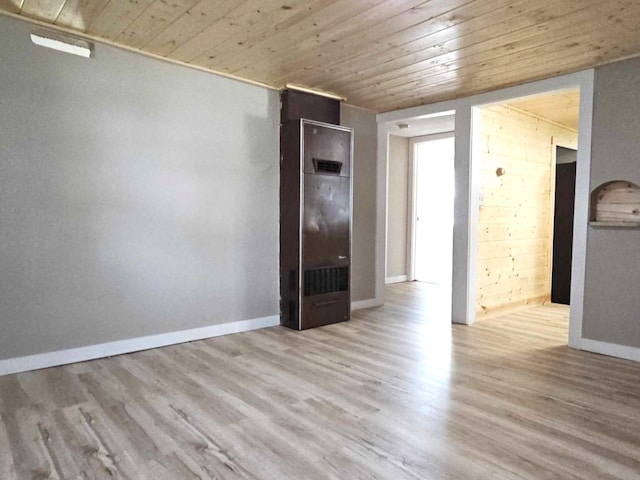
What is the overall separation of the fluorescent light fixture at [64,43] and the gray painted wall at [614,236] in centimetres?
388

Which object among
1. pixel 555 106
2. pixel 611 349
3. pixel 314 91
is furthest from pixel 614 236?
pixel 314 91

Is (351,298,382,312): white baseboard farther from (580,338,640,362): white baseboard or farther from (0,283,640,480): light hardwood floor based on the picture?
(580,338,640,362): white baseboard

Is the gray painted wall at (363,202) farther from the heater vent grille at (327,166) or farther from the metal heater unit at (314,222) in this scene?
the heater vent grille at (327,166)

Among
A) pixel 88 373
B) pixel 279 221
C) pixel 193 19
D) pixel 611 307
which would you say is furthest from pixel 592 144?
pixel 88 373

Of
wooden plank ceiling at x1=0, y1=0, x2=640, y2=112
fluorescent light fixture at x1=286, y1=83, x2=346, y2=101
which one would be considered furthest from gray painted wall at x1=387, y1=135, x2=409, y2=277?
wooden plank ceiling at x1=0, y1=0, x2=640, y2=112

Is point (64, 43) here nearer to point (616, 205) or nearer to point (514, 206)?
point (616, 205)

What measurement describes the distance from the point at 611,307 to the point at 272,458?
2931 millimetres

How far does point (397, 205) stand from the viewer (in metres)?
7.13

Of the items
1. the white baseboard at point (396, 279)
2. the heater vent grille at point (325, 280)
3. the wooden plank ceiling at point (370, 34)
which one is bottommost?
the white baseboard at point (396, 279)

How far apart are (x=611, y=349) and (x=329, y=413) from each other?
2456 mm

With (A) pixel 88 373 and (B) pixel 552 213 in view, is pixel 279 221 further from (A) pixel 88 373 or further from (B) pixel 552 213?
(B) pixel 552 213

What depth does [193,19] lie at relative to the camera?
2586 mm

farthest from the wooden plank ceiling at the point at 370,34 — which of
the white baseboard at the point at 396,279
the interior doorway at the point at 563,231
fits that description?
the white baseboard at the point at 396,279

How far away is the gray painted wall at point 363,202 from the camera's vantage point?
4746 millimetres
